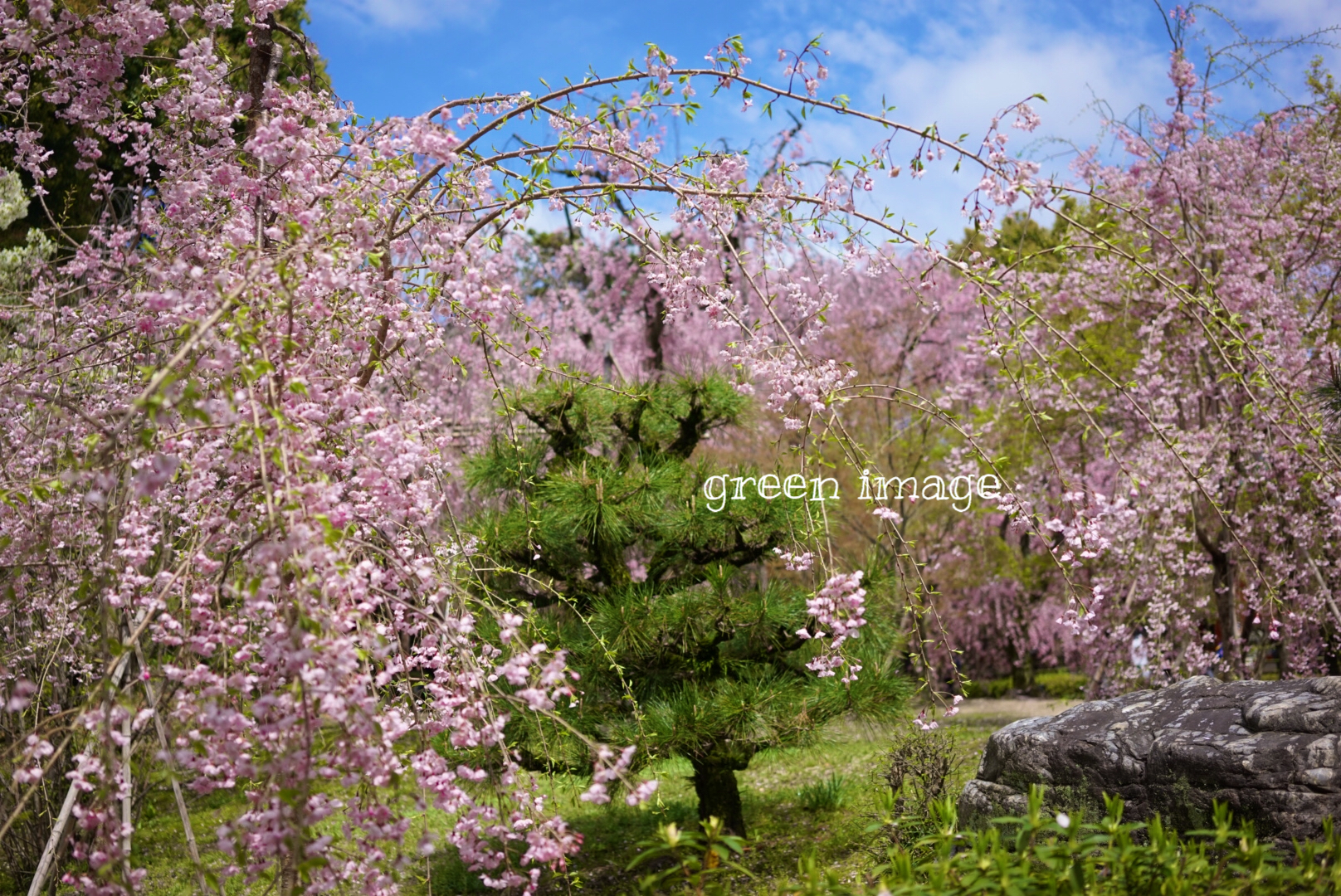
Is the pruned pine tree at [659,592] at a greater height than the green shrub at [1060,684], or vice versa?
the pruned pine tree at [659,592]

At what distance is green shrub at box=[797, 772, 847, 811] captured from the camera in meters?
6.26

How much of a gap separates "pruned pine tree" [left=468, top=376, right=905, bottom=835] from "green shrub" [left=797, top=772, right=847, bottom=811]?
3.47 ft

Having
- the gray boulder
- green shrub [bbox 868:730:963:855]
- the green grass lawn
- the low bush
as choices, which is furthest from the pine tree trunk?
the low bush

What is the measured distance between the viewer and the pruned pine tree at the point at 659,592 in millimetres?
4738

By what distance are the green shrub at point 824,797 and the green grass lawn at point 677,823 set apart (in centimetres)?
4

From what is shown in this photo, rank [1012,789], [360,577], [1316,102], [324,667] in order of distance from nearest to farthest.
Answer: [324,667] → [360,577] → [1012,789] → [1316,102]

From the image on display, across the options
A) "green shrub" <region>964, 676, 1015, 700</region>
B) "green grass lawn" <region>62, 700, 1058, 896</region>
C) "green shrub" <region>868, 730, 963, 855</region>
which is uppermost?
"green shrub" <region>868, 730, 963, 855</region>

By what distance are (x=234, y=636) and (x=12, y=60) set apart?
234cm

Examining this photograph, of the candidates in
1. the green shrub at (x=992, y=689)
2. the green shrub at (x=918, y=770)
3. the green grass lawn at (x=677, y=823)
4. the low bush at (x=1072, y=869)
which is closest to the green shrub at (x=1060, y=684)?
the green shrub at (x=992, y=689)

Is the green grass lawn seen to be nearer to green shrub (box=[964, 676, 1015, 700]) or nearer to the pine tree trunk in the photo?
the pine tree trunk

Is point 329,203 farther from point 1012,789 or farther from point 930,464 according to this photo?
point 930,464

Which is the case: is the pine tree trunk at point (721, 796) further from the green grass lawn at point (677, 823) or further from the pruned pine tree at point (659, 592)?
the green grass lawn at point (677, 823)

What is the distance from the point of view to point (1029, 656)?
1529cm

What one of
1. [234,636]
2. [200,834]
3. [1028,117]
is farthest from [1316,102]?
[200,834]
